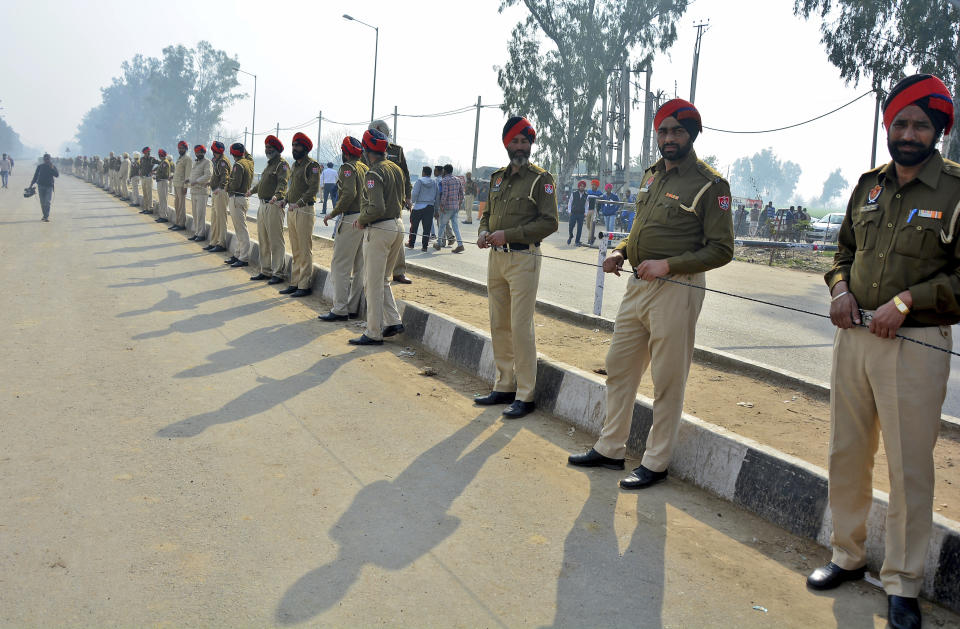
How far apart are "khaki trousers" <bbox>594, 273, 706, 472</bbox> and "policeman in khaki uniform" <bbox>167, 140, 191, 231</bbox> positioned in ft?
48.1

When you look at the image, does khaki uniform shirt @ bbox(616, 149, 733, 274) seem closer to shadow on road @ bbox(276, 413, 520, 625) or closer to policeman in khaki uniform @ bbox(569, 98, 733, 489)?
policeman in khaki uniform @ bbox(569, 98, 733, 489)

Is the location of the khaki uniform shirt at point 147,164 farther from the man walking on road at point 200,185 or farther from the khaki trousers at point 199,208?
the khaki trousers at point 199,208

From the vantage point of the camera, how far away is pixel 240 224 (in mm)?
12680

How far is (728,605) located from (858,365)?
1.14 metres

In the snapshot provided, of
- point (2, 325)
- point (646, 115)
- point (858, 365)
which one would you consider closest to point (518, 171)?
point (858, 365)

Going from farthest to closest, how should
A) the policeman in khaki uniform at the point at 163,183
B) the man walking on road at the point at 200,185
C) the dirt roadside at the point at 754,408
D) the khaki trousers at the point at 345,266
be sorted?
the policeman in khaki uniform at the point at 163,183
the man walking on road at the point at 200,185
the khaki trousers at the point at 345,266
the dirt roadside at the point at 754,408

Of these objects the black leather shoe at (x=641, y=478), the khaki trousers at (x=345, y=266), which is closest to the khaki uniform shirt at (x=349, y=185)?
the khaki trousers at (x=345, y=266)

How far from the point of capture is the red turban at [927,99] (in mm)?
2986

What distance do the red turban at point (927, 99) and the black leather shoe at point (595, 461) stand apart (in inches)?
93.6

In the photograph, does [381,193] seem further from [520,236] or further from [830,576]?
[830,576]

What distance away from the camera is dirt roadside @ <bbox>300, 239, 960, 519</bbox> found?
4.45 m

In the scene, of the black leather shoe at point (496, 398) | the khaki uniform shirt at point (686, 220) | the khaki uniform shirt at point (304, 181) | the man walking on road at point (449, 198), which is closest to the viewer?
the khaki uniform shirt at point (686, 220)

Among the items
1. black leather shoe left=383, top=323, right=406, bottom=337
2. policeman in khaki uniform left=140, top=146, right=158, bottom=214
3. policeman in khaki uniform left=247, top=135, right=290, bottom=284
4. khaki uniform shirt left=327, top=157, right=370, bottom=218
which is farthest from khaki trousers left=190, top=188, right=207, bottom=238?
black leather shoe left=383, top=323, right=406, bottom=337

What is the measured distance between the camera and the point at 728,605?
306cm
